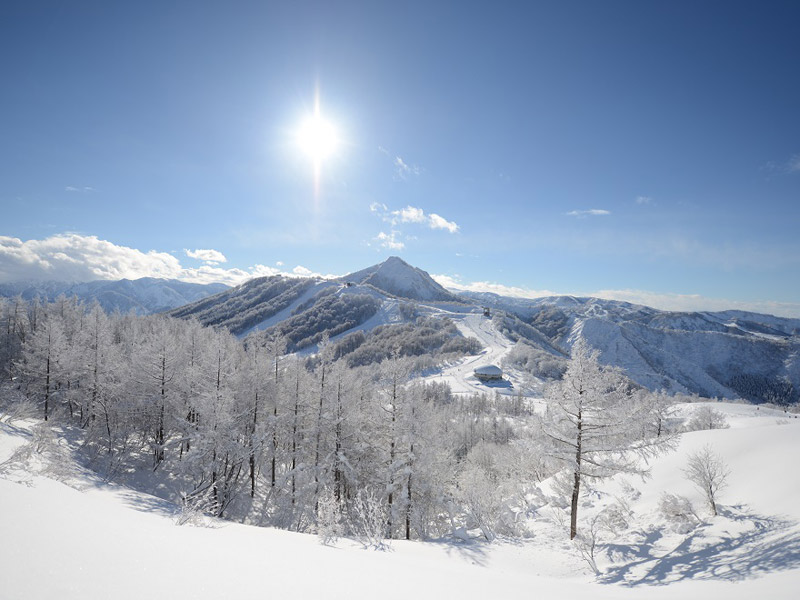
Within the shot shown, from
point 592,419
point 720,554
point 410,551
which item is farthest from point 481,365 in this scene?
point 410,551

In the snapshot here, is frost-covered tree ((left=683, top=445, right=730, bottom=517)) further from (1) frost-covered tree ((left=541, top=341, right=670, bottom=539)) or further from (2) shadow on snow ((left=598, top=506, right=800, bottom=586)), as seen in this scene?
(1) frost-covered tree ((left=541, top=341, right=670, bottom=539))

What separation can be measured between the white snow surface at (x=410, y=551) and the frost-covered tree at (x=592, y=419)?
313 cm

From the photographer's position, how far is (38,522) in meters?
4.61

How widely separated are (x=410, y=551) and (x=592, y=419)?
1019 cm

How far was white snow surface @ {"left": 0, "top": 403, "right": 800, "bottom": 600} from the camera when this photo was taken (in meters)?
3.89

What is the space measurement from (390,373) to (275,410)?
13423 millimetres

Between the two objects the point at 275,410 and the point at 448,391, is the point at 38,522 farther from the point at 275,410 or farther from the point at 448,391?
the point at 448,391

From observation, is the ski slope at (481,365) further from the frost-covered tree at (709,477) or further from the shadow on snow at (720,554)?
the shadow on snow at (720,554)

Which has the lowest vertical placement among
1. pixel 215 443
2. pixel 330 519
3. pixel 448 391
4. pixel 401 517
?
pixel 448 391

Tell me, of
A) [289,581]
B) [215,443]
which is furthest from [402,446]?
[289,581]

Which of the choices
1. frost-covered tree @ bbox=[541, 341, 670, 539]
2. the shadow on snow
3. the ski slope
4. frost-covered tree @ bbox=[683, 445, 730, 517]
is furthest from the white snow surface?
the ski slope

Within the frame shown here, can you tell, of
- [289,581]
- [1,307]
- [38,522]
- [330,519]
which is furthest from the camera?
[1,307]

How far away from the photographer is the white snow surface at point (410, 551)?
389 cm

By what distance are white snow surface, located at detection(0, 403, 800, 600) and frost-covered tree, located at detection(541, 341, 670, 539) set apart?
10.3 feet
